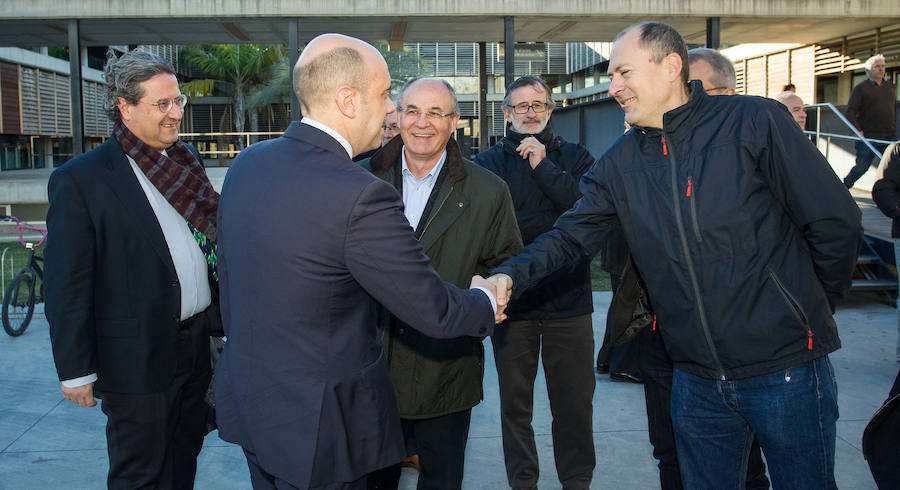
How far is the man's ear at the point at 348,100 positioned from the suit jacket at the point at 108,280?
1139 mm

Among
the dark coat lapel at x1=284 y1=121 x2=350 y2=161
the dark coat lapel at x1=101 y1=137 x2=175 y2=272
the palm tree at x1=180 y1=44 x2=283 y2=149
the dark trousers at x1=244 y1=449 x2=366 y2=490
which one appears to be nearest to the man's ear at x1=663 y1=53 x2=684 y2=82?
the dark coat lapel at x1=284 y1=121 x2=350 y2=161

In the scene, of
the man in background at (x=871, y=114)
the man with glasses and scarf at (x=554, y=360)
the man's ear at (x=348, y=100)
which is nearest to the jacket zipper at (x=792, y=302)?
the man's ear at (x=348, y=100)

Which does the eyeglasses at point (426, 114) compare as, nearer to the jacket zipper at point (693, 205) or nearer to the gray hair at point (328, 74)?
the gray hair at point (328, 74)

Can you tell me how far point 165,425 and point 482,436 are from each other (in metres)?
2.20

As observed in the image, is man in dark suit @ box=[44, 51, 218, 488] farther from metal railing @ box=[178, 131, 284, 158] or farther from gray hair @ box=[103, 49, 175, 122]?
metal railing @ box=[178, 131, 284, 158]

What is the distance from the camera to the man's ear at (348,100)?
203 centimetres

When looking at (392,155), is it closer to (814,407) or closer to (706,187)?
(706,187)

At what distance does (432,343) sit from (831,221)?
151 centimetres

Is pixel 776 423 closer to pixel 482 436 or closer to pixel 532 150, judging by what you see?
pixel 532 150

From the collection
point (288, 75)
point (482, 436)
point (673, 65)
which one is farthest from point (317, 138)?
point (288, 75)

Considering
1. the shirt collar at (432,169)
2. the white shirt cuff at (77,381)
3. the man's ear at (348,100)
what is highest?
the man's ear at (348,100)

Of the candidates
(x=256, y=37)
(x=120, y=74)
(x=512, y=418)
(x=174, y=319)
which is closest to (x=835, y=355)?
(x=512, y=418)

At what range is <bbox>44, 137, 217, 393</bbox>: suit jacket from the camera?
2.59 meters

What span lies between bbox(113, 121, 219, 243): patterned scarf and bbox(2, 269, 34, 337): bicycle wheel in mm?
4902
